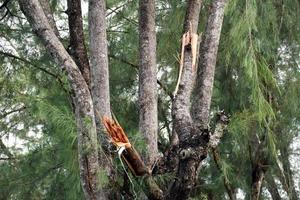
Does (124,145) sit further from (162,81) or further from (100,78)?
(162,81)

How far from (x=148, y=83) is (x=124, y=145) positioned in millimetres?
506

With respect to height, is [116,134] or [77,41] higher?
[77,41]

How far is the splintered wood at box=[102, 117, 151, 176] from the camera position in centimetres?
197

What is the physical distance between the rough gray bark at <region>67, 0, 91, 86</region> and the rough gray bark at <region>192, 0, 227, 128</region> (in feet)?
1.57

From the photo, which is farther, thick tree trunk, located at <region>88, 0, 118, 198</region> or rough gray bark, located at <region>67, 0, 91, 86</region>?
rough gray bark, located at <region>67, 0, 91, 86</region>

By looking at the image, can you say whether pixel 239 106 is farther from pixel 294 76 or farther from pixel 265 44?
pixel 265 44

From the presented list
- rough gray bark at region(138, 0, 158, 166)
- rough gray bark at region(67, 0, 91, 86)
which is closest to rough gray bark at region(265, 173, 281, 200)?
rough gray bark at region(138, 0, 158, 166)

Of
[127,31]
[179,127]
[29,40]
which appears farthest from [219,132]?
[29,40]

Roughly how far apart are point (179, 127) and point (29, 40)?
7.84 ft

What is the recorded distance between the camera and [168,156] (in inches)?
85.2

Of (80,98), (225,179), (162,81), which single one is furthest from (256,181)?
(80,98)

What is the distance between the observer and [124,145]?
1.96 m

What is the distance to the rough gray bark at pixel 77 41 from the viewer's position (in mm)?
2375

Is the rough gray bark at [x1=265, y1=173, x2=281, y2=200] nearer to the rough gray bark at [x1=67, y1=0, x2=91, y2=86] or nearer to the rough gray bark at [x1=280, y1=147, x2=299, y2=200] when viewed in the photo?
the rough gray bark at [x1=280, y1=147, x2=299, y2=200]
